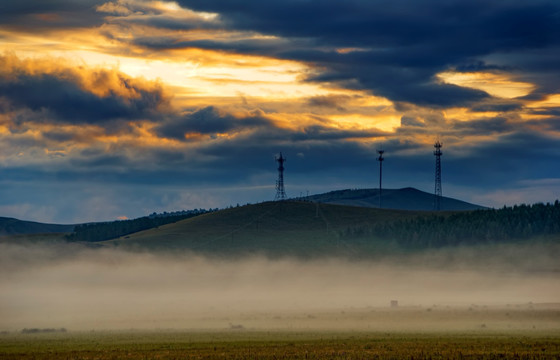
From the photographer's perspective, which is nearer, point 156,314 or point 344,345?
point 344,345

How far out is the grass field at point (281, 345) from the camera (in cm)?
7581

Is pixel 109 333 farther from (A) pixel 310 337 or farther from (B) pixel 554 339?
(B) pixel 554 339

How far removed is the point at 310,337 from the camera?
322 ft

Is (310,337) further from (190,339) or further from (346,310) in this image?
(346,310)

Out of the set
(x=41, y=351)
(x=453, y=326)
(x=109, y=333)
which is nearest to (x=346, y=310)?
(x=453, y=326)

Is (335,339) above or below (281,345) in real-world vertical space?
above

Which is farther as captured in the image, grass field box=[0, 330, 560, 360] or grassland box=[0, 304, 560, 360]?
grassland box=[0, 304, 560, 360]

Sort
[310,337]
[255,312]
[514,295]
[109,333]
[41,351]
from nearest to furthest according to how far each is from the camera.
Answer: [41,351] → [310,337] → [109,333] → [255,312] → [514,295]

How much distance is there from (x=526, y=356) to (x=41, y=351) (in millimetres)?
43753

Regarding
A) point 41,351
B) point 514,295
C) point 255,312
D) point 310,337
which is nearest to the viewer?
Result: point 41,351

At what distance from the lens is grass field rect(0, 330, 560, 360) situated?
75.8m

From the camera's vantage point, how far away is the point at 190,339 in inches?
3885

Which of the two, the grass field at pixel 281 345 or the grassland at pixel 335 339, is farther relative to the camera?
the grassland at pixel 335 339

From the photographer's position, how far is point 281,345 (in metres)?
87.5
